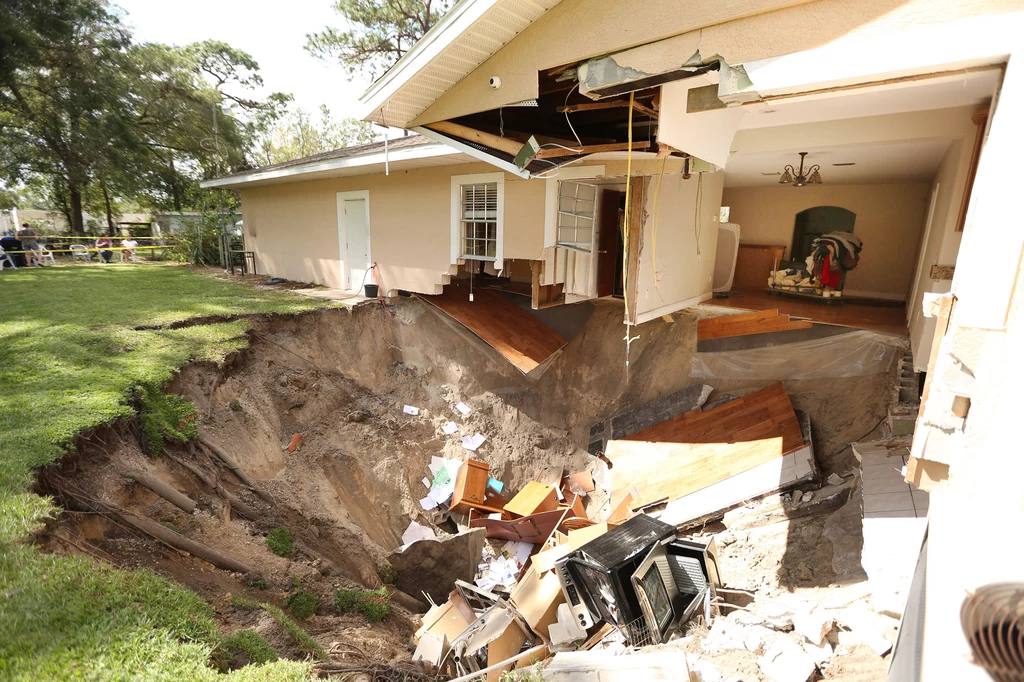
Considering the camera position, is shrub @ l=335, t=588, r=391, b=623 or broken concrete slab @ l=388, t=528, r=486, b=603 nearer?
shrub @ l=335, t=588, r=391, b=623

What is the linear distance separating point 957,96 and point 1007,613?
398cm

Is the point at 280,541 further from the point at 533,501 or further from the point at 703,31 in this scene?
the point at 703,31

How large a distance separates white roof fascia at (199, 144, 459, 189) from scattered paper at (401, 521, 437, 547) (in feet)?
17.9

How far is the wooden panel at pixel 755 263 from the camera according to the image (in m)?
11.4

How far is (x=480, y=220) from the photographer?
27.5 ft

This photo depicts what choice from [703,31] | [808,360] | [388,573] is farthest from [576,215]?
[388,573]

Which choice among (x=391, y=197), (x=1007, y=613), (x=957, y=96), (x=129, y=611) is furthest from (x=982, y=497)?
(x=391, y=197)

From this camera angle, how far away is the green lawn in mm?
2518

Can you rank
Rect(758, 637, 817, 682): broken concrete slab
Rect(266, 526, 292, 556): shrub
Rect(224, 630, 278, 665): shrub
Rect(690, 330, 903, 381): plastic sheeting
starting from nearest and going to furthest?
Rect(224, 630, 278, 665): shrub < Rect(758, 637, 817, 682): broken concrete slab < Rect(266, 526, 292, 556): shrub < Rect(690, 330, 903, 381): plastic sheeting

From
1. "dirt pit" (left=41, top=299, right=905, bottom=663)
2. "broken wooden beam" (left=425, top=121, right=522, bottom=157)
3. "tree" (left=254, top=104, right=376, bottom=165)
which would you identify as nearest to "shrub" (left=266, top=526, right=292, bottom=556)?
"dirt pit" (left=41, top=299, right=905, bottom=663)

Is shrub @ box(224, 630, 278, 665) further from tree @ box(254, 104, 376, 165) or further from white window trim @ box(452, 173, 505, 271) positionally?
tree @ box(254, 104, 376, 165)

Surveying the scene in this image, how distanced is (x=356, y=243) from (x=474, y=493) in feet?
21.4

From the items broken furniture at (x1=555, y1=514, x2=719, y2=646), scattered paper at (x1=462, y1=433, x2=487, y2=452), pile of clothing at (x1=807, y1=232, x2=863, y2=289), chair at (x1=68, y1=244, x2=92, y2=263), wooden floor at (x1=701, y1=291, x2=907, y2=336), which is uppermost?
pile of clothing at (x1=807, y1=232, x2=863, y2=289)

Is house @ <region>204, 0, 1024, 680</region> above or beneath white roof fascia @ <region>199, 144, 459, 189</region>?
beneath
